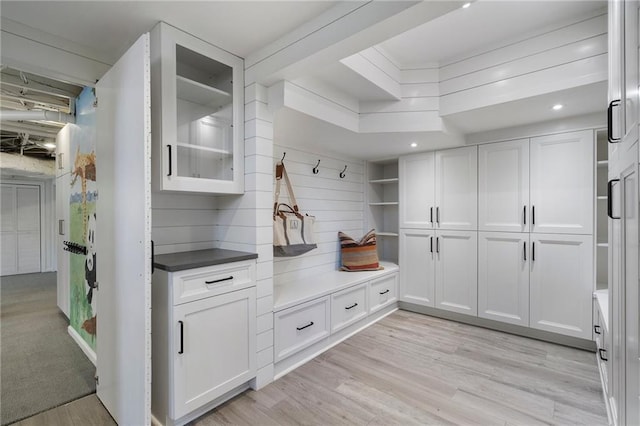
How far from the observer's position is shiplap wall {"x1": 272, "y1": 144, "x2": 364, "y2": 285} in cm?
306

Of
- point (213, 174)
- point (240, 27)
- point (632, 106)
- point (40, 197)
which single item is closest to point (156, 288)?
point (213, 174)

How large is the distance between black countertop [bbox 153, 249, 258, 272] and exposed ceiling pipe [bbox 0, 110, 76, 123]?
2153mm

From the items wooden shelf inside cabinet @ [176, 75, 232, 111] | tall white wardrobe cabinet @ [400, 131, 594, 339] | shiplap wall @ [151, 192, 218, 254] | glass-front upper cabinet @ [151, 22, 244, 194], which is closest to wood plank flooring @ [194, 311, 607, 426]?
tall white wardrobe cabinet @ [400, 131, 594, 339]

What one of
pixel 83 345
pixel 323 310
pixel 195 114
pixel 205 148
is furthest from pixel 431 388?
pixel 83 345

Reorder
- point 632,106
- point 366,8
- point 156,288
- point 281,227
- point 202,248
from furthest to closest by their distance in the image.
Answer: point 281,227 → point 202,248 → point 156,288 → point 366,8 → point 632,106

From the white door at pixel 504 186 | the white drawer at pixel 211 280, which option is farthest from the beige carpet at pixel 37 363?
the white door at pixel 504 186

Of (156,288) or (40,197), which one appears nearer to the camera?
(156,288)

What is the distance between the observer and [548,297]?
2824 millimetres

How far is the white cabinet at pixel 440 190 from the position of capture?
3.25 m

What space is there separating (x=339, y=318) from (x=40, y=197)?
776 centimetres

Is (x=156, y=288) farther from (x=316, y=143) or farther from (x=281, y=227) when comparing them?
(x=316, y=143)

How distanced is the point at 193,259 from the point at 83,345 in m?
1.89

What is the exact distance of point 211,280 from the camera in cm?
181

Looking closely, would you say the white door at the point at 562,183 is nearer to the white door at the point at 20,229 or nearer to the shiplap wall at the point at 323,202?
the shiplap wall at the point at 323,202
